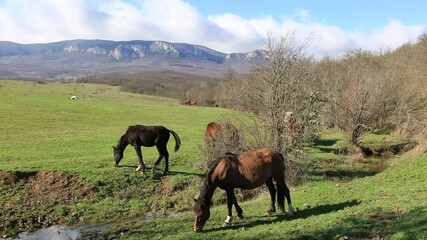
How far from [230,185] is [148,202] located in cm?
671

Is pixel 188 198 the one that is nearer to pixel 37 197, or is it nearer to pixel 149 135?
pixel 149 135

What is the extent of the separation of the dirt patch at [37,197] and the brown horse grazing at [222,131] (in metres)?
7.12

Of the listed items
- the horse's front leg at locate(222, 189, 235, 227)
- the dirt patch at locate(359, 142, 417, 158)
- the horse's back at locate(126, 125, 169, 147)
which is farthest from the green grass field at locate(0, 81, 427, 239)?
the dirt patch at locate(359, 142, 417, 158)

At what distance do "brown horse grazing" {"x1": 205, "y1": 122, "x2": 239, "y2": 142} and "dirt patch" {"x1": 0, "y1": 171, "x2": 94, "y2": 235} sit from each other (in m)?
7.12

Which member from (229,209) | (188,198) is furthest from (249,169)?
(188,198)

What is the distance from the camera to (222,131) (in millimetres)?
21828

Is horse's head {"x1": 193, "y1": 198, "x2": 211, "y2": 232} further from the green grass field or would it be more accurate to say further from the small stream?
the small stream

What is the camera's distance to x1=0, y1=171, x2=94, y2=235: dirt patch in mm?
16141

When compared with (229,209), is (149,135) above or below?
above

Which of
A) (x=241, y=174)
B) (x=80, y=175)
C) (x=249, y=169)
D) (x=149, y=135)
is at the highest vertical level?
(x=149, y=135)

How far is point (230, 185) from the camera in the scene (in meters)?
12.8

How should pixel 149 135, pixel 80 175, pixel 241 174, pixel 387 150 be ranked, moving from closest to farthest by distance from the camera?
1. pixel 241 174
2. pixel 80 175
3. pixel 149 135
4. pixel 387 150

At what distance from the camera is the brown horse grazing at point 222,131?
2128 centimetres

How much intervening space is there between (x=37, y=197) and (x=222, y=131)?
9337 millimetres
